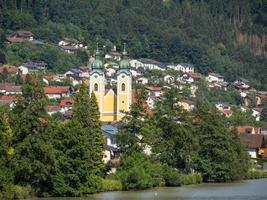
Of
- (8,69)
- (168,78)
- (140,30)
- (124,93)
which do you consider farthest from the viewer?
(140,30)

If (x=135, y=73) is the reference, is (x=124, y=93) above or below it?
below

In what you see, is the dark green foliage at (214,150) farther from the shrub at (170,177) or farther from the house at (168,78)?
the house at (168,78)

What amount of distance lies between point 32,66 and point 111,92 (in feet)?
119

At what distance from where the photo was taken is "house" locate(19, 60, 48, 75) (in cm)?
13338

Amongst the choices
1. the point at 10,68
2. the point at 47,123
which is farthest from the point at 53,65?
the point at 47,123

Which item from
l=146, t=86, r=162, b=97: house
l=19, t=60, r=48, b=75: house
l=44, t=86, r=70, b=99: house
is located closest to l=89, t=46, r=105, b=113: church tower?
l=44, t=86, r=70, b=99: house

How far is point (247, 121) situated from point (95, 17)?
5230cm

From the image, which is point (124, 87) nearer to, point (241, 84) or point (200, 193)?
point (200, 193)

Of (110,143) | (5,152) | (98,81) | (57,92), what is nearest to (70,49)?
(57,92)

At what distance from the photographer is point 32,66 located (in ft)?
443

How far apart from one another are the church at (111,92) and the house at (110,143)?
1069 centimetres

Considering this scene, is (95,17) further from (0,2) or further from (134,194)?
(134,194)

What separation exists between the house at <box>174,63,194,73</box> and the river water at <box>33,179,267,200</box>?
88.2m

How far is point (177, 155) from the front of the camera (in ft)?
230
